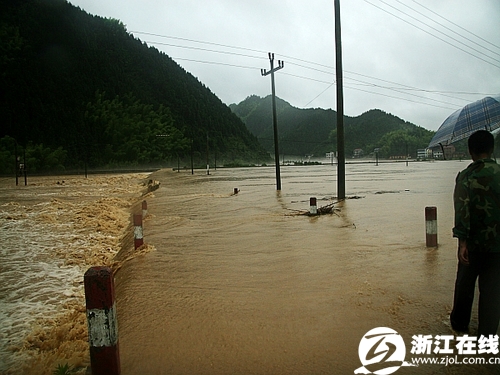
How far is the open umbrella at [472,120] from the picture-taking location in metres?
13.8

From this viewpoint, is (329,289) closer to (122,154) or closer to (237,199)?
(237,199)

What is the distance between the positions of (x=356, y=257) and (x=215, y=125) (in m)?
121

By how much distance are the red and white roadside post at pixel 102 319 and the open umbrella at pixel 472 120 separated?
1358 centimetres

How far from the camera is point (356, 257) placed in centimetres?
719

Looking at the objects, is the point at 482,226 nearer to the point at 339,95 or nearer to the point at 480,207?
the point at 480,207

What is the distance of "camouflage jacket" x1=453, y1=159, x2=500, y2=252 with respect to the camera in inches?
135

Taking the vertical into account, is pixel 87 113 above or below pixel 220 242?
above

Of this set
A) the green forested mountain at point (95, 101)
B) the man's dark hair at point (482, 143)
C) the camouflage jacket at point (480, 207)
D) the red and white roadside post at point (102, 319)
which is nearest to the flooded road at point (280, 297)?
the red and white roadside post at point (102, 319)

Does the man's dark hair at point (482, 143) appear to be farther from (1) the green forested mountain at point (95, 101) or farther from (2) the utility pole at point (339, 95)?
(1) the green forested mountain at point (95, 101)

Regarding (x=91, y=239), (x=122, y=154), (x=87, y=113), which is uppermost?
(x=87, y=113)

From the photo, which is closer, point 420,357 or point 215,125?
point 420,357

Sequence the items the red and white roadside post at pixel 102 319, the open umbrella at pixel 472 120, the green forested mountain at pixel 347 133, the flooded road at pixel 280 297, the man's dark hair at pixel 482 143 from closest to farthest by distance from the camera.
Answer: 1. the red and white roadside post at pixel 102 319
2. the man's dark hair at pixel 482 143
3. the flooded road at pixel 280 297
4. the open umbrella at pixel 472 120
5. the green forested mountain at pixel 347 133

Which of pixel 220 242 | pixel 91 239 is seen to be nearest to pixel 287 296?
pixel 220 242

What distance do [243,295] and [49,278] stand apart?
4.45 metres
